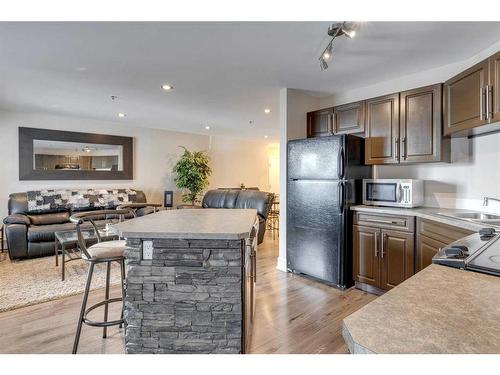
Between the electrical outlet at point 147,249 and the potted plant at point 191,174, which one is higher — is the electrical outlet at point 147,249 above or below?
below

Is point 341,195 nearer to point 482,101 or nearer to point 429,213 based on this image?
point 429,213

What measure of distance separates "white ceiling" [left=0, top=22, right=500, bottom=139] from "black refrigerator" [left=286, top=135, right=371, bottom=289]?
31.7 inches

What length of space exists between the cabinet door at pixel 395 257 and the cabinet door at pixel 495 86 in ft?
3.86

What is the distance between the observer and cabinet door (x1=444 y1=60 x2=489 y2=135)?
226 centimetres

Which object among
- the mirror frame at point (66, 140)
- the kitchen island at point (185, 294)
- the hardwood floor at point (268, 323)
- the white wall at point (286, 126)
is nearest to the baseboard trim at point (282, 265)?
the white wall at point (286, 126)

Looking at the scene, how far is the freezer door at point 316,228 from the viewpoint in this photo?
3168 millimetres

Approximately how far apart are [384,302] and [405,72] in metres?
3.17

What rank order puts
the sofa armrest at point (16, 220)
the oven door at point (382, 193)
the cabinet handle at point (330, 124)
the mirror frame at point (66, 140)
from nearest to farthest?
1. the oven door at point (382, 193)
2. the cabinet handle at point (330, 124)
3. the sofa armrest at point (16, 220)
4. the mirror frame at point (66, 140)

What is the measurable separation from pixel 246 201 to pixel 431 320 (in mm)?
4638

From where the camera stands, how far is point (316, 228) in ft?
11.0

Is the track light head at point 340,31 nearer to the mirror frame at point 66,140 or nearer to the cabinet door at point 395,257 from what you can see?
the cabinet door at point 395,257

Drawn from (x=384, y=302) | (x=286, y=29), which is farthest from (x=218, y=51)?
(x=384, y=302)

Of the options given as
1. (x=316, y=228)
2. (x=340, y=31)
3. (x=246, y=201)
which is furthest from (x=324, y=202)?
(x=246, y=201)
